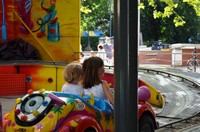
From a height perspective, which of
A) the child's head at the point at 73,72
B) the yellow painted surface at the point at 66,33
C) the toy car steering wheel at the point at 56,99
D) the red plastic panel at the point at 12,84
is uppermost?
the yellow painted surface at the point at 66,33

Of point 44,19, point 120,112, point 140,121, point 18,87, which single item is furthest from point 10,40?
point 120,112

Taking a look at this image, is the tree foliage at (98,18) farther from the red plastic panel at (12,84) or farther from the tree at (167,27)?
the red plastic panel at (12,84)

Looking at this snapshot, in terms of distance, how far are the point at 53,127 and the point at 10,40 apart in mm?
9566

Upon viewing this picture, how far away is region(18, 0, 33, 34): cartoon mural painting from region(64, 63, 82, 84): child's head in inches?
364

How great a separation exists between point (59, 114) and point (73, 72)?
0.62 m

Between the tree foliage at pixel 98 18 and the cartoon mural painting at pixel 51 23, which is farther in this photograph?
the tree foliage at pixel 98 18

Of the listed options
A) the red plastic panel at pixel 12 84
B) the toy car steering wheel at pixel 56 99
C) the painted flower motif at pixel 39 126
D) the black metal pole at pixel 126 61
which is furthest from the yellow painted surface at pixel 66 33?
the black metal pole at pixel 126 61

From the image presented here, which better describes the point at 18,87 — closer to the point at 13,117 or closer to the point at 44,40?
the point at 44,40

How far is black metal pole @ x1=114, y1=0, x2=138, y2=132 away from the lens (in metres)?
2.42

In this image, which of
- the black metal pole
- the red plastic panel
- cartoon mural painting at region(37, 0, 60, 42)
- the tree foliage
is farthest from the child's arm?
the tree foliage

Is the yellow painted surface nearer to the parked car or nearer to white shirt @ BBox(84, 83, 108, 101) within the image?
white shirt @ BBox(84, 83, 108, 101)

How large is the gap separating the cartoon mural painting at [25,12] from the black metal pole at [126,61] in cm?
1109

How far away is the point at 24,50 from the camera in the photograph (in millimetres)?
12734

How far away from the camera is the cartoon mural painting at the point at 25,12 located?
13.2 metres
